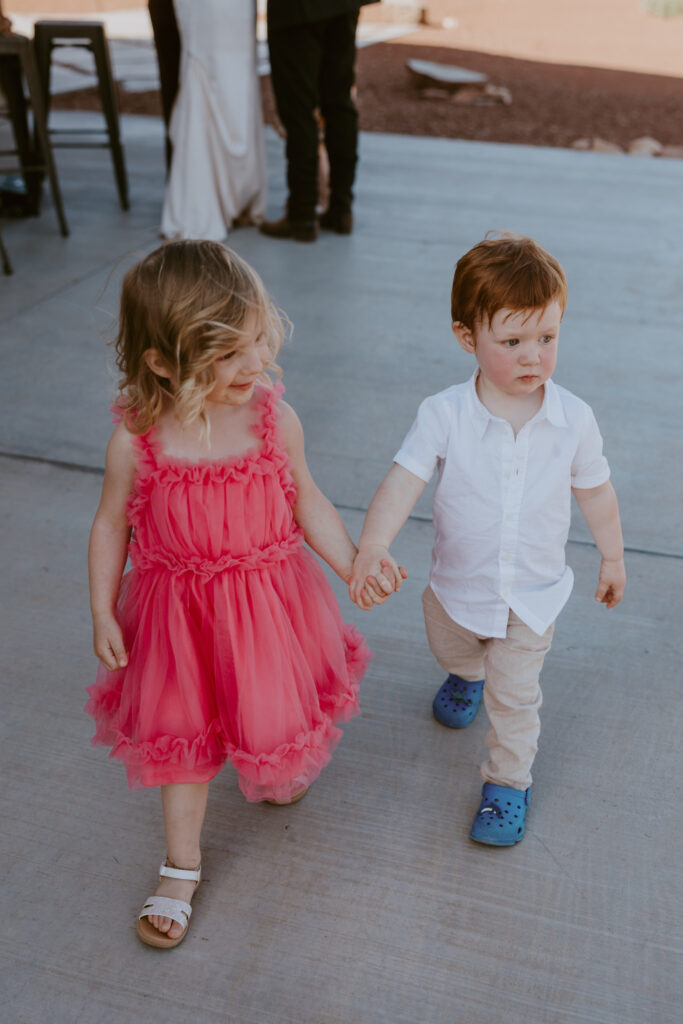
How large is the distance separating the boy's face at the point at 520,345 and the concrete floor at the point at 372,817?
62 cm

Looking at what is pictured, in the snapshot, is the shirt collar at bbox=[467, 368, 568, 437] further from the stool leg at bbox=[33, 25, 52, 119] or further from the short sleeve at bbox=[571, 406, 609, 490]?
the stool leg at bbox=[33, 25, 52, 119]

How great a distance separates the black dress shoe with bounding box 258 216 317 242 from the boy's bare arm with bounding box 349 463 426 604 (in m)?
3.42

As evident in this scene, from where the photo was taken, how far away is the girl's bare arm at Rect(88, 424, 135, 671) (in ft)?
5.17

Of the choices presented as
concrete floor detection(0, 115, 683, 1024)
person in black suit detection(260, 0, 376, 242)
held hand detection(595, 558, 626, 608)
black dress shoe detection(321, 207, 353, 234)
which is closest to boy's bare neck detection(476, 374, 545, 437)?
held hand detection(595, 558, 626, 608)

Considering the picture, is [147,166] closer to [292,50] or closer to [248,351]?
[292,50]

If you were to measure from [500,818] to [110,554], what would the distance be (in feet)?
2.77

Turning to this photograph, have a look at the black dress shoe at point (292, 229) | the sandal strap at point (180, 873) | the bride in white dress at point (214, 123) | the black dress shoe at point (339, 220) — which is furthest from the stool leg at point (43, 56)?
the sandal strap at point (180, 873)

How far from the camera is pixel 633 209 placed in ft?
17.9

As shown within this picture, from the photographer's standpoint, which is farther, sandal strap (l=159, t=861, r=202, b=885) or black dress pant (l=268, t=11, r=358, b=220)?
black dress pant (l=268, t=11, r=358, b=220)

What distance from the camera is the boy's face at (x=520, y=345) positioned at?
5.16 ft

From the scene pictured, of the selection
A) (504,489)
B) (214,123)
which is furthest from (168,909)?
(214,123)

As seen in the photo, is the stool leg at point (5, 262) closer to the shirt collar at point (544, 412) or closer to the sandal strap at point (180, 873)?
the shirt collar at point (544, 412)

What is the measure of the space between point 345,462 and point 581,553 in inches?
31.3

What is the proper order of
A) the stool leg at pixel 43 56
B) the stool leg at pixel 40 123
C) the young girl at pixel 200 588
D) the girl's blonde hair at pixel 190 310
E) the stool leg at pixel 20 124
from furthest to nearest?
1. the stool leg at pixel 43 56
2. the stool leg at pixel 20 124
3. the stool leg at pixel 40 123
4. the young girl at pixel 200 588
5. the girl's blonde hair at pixel 190 310
